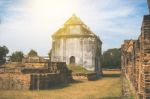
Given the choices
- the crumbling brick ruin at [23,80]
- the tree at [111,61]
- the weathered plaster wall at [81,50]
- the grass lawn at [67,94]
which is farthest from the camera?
the tree at [111,61]

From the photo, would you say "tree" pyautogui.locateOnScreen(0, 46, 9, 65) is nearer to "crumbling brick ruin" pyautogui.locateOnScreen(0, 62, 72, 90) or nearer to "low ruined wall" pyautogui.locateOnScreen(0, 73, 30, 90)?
"crumbling brick ruin" pyautogui.locateOnScreen(0, 62, 72, 90)

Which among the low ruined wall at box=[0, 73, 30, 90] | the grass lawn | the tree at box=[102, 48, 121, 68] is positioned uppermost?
the tree at box=[102, 48, 121, 68]

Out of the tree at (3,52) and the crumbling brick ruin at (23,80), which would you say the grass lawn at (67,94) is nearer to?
the crumbling brick ruin at (23,80)

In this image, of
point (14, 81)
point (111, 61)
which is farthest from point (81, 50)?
point (111, 61)

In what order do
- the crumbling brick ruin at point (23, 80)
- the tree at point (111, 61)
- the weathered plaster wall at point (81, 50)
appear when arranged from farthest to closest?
the tree at point (111, 61), the weathered plaster wall at point (81, 50), the crumbling brick ruin at point (23, 80)

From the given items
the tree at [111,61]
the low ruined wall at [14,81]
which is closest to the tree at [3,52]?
the tree at [111,61]

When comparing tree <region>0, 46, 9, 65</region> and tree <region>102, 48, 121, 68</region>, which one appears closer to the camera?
tree <region>0, 46, 9, 65</region>

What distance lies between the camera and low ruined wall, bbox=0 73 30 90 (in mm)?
18328

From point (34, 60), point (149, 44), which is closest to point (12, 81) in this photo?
point (34, 60)

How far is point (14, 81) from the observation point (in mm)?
18703

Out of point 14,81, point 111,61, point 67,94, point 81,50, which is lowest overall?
point 67,94

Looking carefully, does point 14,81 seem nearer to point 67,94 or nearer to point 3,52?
point 67,94

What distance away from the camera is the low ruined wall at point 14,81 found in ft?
60.1

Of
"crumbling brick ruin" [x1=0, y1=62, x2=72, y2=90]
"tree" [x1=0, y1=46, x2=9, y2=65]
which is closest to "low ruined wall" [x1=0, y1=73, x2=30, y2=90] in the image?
"crumbling brick ruin" [x1=0, y1=62, x2=72, y2=90]
